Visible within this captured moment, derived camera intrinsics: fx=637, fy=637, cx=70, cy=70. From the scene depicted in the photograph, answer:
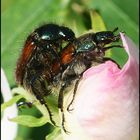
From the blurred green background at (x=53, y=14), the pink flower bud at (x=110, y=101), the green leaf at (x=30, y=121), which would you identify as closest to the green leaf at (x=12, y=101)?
the green leaf at (x=30, y=121)

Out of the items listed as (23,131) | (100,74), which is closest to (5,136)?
(23,131)

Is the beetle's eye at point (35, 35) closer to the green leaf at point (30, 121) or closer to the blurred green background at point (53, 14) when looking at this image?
the green leaf at point (30, 121)

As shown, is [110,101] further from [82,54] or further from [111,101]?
[82,54]

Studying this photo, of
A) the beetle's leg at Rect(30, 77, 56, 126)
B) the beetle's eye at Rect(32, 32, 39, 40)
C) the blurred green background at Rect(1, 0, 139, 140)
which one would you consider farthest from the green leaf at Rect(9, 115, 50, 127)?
the blurred green background at Rect(1, 0, 139, 140)

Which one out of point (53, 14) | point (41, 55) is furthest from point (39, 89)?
point (53, 14)

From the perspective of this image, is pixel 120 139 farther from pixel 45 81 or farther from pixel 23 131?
pixel 23 131

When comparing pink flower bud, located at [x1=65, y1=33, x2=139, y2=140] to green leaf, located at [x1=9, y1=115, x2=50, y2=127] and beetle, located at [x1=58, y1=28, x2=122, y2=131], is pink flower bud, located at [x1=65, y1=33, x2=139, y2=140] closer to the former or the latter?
beetle, located at [x1=58, y1=28, x2=122, y2=131]
